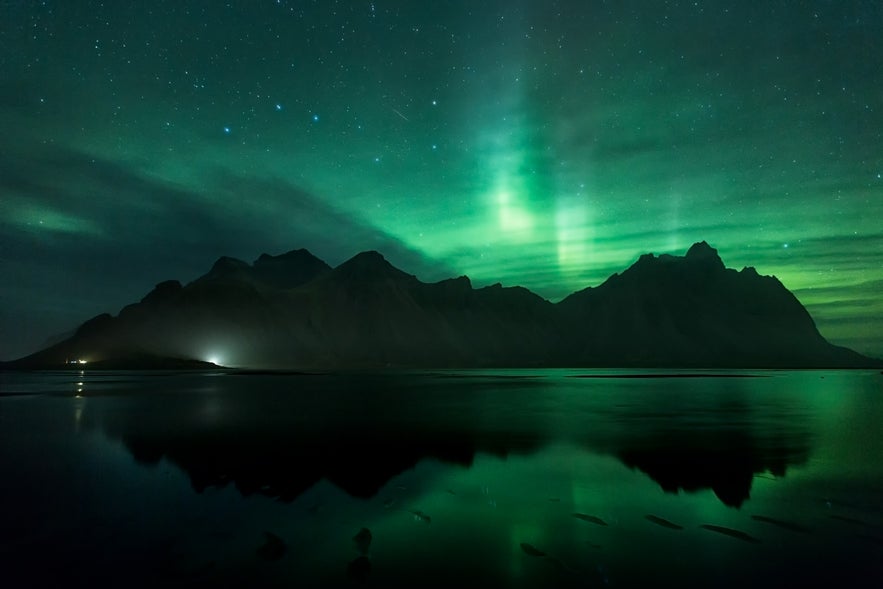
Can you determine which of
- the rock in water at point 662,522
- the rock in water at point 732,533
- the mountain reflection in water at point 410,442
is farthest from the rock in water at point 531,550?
the mountain reflection in water at point 410,442

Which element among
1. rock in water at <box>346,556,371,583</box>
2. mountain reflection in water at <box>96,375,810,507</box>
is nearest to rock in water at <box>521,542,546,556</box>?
rock in water at <box>346,556,371,583</box>

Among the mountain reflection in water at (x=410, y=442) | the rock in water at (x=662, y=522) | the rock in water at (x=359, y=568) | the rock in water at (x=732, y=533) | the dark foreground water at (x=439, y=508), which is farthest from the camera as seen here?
the mountain reflection in water at (x=410, y=442)

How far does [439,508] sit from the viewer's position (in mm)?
12391

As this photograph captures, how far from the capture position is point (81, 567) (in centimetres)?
852

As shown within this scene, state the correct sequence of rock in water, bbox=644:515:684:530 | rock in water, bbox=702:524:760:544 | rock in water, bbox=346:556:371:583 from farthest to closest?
rock in water, bbox=644:515:684:530
rock in water, bbox=702:524:760:544
rock in water, bbox=346:556:371:583

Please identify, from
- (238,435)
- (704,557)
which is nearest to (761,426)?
(704,557)

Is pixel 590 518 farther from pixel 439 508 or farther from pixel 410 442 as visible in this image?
pixel 410 442

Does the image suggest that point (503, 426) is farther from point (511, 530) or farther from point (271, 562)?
point (271, 562)

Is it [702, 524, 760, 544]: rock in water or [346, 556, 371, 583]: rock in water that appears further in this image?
[702, 524, 760, 544]: rock in water

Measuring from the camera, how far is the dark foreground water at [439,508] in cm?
842

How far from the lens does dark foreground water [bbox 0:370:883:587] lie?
8.42 m

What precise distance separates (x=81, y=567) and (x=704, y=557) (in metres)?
11.2

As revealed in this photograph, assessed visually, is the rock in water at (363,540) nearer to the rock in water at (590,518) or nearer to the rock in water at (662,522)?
the rock in water at (590,518)

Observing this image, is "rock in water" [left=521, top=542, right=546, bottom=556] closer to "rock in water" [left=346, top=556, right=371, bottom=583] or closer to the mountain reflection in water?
"rock in water" [left=346, top=556, right=371, bottom=583]
